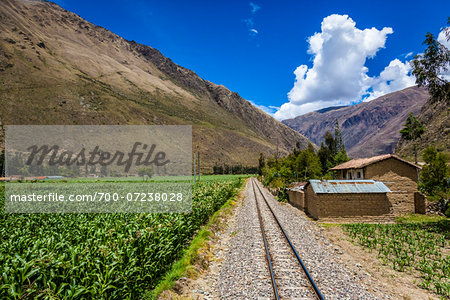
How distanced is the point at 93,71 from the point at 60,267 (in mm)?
219151

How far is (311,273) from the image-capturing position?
7.66 meters

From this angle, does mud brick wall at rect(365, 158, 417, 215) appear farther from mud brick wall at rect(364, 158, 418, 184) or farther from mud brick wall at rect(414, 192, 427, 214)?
mud brick wall at rect(414, 192, 427, 214)

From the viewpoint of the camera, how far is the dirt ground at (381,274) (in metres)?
6.72

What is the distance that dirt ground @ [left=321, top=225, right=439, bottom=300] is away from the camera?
672cm

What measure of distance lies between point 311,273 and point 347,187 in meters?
12.3

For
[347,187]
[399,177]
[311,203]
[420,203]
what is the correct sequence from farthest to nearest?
1. [399,177]
2. [420,203]
3. [311,203]
4. [347,187]

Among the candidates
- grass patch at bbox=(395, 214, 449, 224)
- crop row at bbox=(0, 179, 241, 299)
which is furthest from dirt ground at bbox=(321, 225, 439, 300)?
grass patch at bbox=(395, 214, 449, 224)

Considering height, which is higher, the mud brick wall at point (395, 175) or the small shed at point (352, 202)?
the mud brick wall at point (395, 175)

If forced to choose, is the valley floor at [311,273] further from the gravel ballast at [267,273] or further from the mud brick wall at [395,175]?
the mud brick wall at [395,175]

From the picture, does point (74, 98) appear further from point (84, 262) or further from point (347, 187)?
point (84, 262)

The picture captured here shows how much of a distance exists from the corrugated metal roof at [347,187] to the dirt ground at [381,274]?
6186mm
